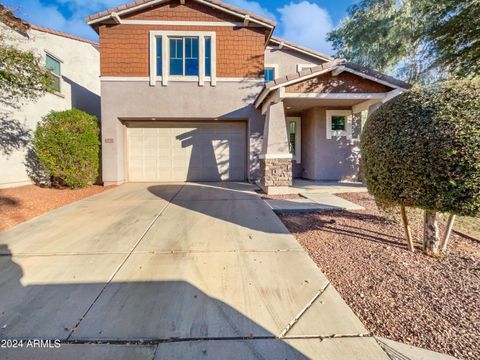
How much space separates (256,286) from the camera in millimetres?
2719

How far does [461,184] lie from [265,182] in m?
5.40

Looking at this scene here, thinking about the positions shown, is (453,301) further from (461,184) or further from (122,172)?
(122,172)

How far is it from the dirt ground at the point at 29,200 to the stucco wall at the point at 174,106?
5.76ft

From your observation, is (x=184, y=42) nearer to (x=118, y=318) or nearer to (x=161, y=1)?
(x=161, y=1)

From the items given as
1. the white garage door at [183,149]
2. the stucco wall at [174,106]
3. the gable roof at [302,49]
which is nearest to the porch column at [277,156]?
the stucco wall at [174,106]

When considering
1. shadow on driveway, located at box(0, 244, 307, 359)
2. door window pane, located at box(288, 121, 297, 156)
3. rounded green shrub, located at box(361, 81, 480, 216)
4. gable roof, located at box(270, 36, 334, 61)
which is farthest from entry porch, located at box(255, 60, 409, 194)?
shadow on driveway, located at box(0, 244, 307, 359)

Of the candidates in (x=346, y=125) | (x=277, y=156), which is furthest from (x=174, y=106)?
(x=346, y=125)

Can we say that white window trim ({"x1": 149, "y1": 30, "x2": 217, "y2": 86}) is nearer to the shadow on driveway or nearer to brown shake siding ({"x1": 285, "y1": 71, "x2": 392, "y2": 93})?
brown shake siding ({"x1": 285, "y1": 71, "x2": 392, "y2": 93})

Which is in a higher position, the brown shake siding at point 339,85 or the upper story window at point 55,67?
the upper story window at point 55,67

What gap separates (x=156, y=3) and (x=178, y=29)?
1.22m

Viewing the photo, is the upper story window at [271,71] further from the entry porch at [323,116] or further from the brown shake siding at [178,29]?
the entry porch at [323,116]

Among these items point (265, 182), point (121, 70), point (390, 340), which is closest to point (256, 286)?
point (390, 340)

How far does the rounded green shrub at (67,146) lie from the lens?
8.29m

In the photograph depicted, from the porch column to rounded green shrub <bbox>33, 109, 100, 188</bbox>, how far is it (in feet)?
20.6
